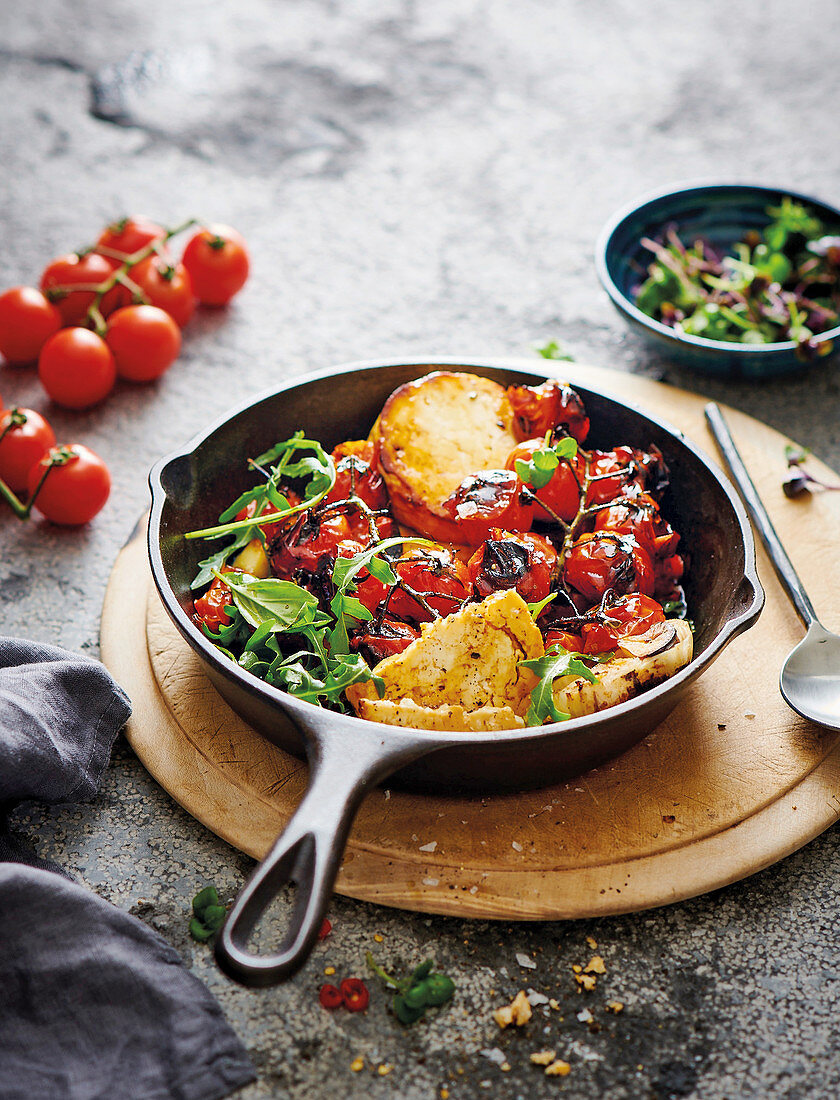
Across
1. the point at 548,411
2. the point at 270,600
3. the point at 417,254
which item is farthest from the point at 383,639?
the point at 417,254

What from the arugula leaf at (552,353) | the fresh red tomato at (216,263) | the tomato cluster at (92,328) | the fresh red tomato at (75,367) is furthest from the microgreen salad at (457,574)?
the fresh red tomato at (216,263)

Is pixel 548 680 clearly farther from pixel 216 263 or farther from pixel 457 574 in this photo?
pixel 216 263

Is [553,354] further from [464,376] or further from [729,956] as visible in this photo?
[729,956]

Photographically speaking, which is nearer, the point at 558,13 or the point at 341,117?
the point at 341,117

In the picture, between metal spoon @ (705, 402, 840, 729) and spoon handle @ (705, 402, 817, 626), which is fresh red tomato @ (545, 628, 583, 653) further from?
spoon handle @ (705, 402, 817, 626)

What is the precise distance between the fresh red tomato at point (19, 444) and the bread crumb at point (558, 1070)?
2.17m

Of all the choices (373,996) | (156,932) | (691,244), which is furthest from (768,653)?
(691,244)

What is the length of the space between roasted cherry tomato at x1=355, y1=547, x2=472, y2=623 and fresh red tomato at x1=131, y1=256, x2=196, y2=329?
192 cm

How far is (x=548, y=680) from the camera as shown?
5.92ft

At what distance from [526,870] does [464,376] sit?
4.01 feet

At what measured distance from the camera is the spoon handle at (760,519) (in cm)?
238

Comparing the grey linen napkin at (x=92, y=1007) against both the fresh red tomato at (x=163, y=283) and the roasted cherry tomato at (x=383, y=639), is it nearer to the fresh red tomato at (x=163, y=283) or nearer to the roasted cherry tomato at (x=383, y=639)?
the roasted cherry tomato at (x=383, y=639)

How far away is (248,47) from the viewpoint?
5148mm

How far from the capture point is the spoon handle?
238cm
